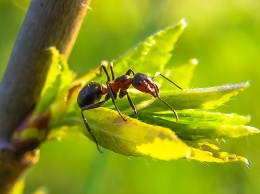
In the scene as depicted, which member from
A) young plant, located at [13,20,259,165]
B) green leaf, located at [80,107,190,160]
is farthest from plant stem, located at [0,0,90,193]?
green leaf, located at [80,107,190,160]

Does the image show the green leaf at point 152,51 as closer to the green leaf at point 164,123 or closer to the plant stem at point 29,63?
the green leaf at point 164,123

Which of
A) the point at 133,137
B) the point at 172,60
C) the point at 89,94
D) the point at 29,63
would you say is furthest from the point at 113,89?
the point at 172,60

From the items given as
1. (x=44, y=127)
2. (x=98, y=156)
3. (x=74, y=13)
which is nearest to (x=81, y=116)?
(x=44, y=127)

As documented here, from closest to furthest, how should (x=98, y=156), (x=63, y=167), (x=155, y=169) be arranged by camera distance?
(x=98, y=156) < (x=155, y=169) < (x=63, y=167)

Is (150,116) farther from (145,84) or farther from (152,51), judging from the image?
(152,51)

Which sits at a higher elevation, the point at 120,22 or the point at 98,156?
the point at 120,22

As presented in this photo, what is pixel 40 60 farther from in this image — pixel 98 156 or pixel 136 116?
pixel 98 156
